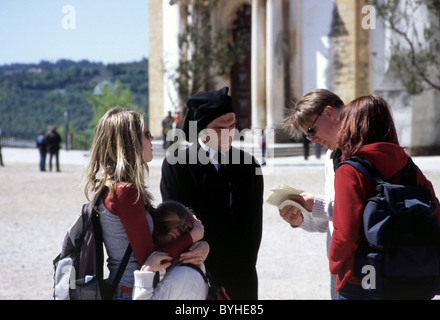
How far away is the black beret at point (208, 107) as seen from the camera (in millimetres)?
3691

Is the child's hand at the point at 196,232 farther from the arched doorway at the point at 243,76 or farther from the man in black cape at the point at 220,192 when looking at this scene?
the arched doorway at the point at 243,76

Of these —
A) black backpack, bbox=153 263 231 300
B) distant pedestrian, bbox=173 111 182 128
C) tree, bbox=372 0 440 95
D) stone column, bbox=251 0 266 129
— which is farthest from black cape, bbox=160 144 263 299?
stone column, bbox=251 0 266 129

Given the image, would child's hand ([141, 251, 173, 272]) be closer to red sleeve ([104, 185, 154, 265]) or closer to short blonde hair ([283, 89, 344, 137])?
red sleeve ([104, 185, 154, 265])

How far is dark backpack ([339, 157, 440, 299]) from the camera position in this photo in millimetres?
2799

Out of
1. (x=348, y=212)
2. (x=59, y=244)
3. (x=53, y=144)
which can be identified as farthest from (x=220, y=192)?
(x=53, y=144)

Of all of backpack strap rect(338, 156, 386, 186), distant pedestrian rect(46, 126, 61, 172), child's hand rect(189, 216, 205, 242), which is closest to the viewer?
backpack strap rect(338, 156, 386, 186)

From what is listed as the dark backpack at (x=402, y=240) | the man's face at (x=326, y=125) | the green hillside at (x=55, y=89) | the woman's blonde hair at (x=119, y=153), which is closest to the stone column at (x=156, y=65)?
the man's face at (x=326, y=125)

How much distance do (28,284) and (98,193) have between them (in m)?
4.18

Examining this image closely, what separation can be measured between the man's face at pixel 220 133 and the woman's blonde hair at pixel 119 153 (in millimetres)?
669

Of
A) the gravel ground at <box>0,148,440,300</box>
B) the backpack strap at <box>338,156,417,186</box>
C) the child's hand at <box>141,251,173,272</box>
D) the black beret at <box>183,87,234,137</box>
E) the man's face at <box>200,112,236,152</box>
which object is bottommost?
the gravel ground at <box>0,148,440,300</box>

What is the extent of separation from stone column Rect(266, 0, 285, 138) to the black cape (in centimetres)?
2347

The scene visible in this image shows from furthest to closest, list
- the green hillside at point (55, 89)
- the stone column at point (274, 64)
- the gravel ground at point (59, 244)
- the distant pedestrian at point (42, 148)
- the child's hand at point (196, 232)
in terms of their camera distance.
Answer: the green hillside at point (55, 89)
the stone column at point (274, 64)
the distant pedestrian at point (42, 148)
the gravel ground at point (59, 244)
the child's hand at point (196, 232)

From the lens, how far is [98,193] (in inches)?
119

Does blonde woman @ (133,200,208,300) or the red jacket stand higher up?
the red jacket
